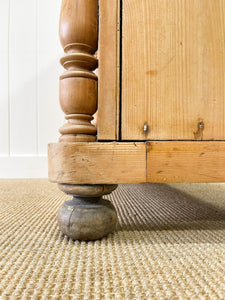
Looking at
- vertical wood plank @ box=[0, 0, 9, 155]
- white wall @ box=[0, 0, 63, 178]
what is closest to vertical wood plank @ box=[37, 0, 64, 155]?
white wall @ box=[0, 0, 63, 178]

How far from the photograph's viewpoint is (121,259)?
0.30 metres

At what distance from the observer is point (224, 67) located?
39 cm

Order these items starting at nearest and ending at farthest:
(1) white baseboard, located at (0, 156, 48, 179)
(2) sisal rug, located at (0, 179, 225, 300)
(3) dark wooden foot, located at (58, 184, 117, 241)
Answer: (2) sisal rug, located at (0, 179, 225, 300) → (3) dark wooden foot, located at (58, 184, 117, 241) → (1) white baseboard, located at (0, 156, 48, 179)

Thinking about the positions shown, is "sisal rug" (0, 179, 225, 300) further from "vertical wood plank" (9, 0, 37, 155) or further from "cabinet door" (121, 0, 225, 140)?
"vertical wood plank" (9, 0, 37, 155)

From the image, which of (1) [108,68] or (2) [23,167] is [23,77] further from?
(1) [108,68]

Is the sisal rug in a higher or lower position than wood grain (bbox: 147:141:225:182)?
lower

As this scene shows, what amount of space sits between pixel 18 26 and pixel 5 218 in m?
1.13

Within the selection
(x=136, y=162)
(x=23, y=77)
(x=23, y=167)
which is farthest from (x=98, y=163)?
(x=23, y=77)

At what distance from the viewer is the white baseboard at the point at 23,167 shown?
4.02 ft

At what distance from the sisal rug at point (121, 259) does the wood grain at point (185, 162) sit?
10cm

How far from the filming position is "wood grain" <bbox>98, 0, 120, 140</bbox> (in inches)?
14.6

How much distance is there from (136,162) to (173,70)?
159 millimetres

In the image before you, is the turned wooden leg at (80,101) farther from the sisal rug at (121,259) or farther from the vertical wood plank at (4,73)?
the vertical wood plank at (4,73)

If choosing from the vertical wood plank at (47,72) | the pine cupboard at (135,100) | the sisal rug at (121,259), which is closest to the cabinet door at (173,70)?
the pine cupboard at (135,100)
